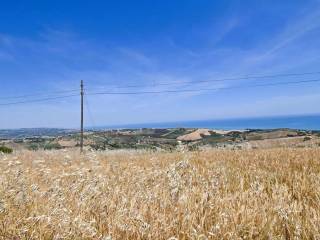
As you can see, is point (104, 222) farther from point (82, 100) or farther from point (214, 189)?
point (82, 100)

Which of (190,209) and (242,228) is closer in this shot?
(242,228)

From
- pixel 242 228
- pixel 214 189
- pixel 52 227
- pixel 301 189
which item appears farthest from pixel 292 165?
pixel 52 227

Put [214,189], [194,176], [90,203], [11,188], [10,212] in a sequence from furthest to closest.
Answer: [194,176] < [214,189] < [11,188] < [90,203] < [10,212]

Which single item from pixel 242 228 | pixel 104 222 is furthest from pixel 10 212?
A: pixel 242 228

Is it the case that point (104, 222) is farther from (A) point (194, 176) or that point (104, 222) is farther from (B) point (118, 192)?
(A) point (194, 176)

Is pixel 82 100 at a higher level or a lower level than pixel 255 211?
higher

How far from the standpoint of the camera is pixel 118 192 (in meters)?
4.47

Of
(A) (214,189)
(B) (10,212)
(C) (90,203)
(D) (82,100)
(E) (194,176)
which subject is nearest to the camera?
(B) (10,212)

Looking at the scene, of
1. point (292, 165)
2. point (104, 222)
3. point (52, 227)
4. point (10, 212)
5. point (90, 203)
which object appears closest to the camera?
point (52, 227)

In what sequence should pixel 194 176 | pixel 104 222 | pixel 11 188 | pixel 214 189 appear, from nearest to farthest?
pixel 104 222
pixel 11 188
pixel 214 189
pixel 194 176

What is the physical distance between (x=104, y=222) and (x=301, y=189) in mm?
2894

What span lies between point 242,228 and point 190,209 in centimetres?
61

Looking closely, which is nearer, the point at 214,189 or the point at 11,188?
the point at 11,188

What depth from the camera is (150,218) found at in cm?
350
